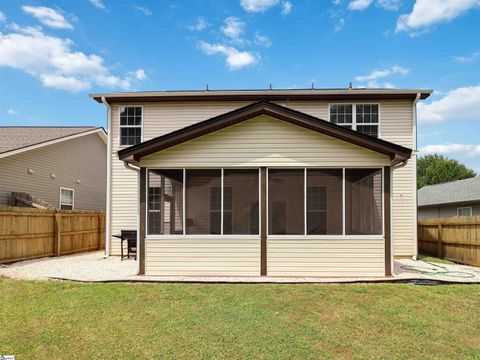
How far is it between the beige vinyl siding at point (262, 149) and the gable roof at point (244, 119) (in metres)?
0.18

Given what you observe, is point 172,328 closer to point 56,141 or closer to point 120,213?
A: point 120,213

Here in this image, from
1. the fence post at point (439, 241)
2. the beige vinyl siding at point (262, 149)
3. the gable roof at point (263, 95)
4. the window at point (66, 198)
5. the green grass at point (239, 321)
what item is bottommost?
the green grass at point (239, 321)

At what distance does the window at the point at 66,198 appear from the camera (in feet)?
55.9

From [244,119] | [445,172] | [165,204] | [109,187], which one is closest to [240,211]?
[165,204]

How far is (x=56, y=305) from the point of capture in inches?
257

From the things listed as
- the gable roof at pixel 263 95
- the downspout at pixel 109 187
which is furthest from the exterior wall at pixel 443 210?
the downspout at pixel 109 187

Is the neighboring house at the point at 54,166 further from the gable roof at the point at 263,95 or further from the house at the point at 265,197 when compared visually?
the house at the point at 265,197

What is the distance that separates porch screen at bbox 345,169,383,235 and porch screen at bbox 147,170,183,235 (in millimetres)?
4034

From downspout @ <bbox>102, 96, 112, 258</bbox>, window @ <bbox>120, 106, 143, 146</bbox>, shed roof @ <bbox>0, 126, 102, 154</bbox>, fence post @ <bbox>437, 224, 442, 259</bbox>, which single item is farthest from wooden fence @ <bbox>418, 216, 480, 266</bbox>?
shed roof @ <bbox>0, 126, 102, 154</bbox>

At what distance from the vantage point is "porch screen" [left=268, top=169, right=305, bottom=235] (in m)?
8.86

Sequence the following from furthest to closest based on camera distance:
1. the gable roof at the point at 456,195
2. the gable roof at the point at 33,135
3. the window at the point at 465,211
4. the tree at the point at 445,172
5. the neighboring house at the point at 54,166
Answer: the tree at the point at 445,172
the window at the point at 465,211
the gable roof at the point at 456,195
the gable roof at the point at 33,135
the neighboring house at the point at 54,166

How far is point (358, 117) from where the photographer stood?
12648 mm

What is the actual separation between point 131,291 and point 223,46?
545 inches

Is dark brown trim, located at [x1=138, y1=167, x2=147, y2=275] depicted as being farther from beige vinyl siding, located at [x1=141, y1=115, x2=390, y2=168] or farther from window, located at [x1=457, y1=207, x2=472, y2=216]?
window, located at [x1=457, y1=207, x2=472, y2=216]
